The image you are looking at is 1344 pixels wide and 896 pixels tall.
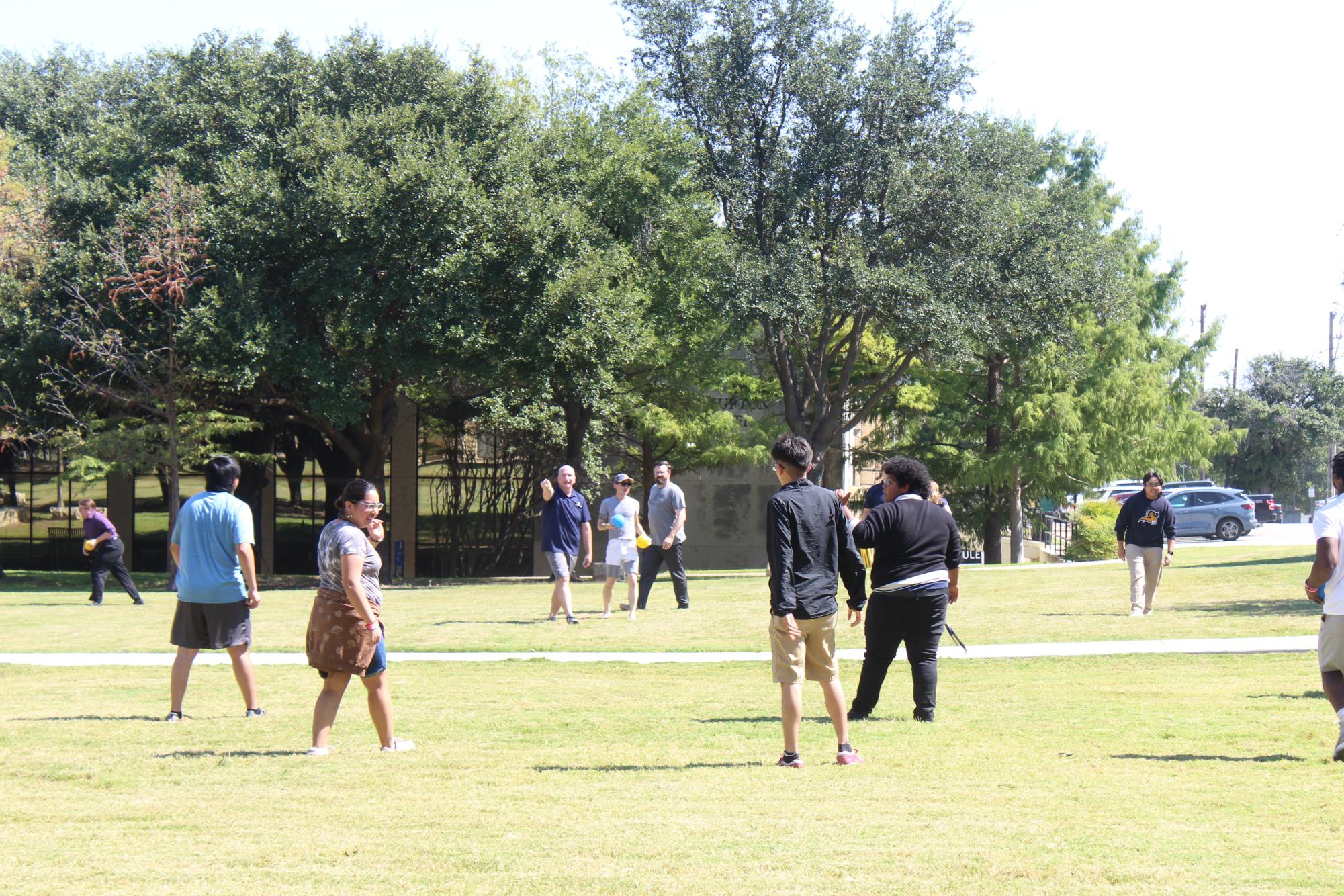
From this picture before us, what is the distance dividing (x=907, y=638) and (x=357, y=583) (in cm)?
358

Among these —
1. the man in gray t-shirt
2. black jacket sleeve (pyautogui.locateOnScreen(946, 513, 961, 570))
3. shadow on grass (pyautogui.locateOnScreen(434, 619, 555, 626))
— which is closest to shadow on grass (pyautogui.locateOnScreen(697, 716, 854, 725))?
black jacket sleeve (pyautogui.locateOnScreen(946, 513, 961, 570))

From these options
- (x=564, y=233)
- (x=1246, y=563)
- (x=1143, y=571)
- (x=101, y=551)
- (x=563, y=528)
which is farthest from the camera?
(x=564, y=233)

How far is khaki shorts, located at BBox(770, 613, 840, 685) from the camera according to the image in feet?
23.1

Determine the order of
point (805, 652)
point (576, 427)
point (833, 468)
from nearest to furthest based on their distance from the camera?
point (805, 652) → point (576, 427) → point (833, 468)

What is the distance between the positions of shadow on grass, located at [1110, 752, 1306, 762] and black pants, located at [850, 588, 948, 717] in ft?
4.53

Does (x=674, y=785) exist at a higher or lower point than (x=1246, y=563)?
lower

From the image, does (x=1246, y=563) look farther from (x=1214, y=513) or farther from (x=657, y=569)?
(x=1214, y=513)

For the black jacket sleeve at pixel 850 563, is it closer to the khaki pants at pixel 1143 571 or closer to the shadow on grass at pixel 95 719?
the shadow on grass at pixel 95 719

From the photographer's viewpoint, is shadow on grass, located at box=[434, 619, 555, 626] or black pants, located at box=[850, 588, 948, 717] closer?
black pants, located at box=[850, 588, 948, 717]

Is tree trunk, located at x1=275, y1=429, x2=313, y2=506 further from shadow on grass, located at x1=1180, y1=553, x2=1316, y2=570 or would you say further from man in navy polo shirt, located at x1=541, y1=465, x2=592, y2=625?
shadow on grass, located at x1=1180, y1=553, x2=1316, y2=570

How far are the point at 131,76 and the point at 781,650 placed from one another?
38116 mm

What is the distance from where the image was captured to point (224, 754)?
7.83 m

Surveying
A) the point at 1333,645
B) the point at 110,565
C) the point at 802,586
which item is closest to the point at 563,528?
the point at 802,586

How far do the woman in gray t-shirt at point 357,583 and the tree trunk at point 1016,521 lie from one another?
3094cm
